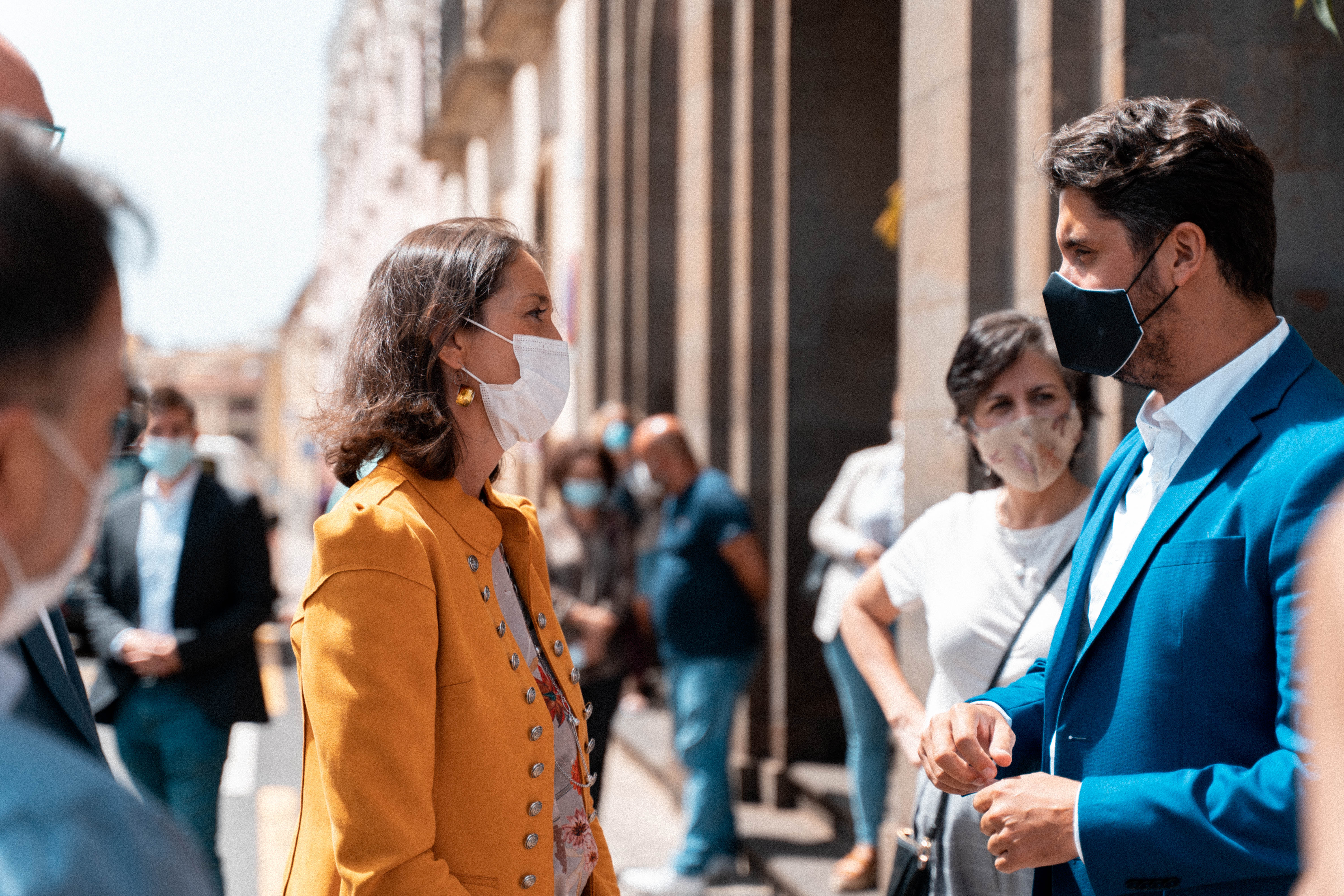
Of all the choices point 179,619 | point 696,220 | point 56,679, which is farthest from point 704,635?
point 56,679

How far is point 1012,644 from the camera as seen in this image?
3.05m

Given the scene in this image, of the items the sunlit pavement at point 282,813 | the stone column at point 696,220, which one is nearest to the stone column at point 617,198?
the stone column at point 696,220

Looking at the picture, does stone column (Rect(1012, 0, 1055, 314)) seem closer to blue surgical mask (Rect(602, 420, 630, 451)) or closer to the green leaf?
the green leaf

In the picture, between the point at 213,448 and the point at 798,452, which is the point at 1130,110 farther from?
the point at 213,448

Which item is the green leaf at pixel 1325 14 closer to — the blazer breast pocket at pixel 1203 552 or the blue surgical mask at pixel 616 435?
the blazer breast pocket at pixel 1203 552

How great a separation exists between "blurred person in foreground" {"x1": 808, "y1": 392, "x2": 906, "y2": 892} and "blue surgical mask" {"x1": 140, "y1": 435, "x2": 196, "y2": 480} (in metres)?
2.79

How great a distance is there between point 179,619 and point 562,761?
120 inches

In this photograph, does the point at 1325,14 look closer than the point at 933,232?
Yes

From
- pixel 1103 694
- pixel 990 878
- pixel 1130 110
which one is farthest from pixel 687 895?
pixel 1130 110

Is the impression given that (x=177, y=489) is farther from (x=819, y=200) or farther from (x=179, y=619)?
(x=819, y=200)

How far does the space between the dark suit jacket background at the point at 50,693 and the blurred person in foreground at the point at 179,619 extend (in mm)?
2928

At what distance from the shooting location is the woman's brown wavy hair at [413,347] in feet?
7.86

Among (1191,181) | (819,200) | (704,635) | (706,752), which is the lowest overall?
(706,752)

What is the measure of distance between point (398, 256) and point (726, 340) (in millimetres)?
6274
